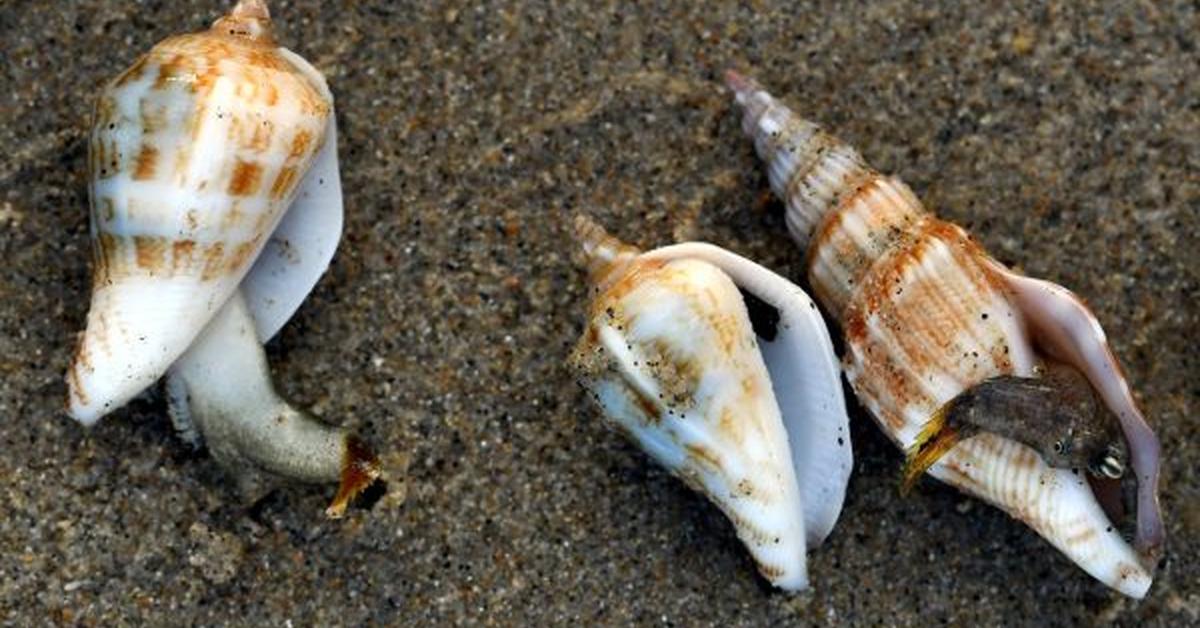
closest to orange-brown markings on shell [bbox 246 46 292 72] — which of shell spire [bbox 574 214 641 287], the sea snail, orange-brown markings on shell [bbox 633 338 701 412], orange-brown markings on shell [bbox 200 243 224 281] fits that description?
the sea snail

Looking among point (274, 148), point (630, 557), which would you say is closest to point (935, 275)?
point (630, 557)

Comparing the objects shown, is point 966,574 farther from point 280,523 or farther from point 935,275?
point 280,523

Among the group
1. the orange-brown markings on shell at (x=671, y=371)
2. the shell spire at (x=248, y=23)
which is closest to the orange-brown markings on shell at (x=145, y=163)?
the shell spire at (x=248, y=23)

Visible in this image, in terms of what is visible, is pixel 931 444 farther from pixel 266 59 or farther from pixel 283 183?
pixel 266 59

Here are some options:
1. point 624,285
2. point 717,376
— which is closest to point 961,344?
point 717,376

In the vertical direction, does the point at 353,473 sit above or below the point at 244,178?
below

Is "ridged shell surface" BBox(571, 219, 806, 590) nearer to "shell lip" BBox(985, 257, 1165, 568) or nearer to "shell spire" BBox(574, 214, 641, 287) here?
"shell spire" BBox(574, 214, 641, 287)

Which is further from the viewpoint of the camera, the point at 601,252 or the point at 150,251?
the point at 601,252
